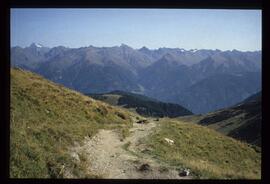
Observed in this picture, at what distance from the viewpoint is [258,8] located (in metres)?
4.65

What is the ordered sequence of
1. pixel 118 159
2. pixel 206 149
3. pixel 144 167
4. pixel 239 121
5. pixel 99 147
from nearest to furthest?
pixel 144 167
pixel 118 159
pixel 99 147
pixel 206 149
pixel 239 121

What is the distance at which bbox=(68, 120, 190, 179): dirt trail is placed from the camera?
35.7ft

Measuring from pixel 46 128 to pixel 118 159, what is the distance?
2953 mm

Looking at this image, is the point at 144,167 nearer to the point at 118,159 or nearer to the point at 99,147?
the point at 118,159

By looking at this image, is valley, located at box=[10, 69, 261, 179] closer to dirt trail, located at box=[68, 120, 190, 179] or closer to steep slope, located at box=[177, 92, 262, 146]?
dirt trail, located at box=[68, 120, 190, 179]

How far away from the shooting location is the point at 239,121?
123625mm

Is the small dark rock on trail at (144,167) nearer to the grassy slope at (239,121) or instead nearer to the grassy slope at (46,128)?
the grassy slope at (46,128)

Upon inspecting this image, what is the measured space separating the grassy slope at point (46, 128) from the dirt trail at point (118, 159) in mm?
557

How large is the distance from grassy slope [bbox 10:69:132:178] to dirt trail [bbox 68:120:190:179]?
1.83 ft

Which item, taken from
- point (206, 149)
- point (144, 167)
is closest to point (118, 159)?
point (144, 167)

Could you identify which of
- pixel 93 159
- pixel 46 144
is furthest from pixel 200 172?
pixel 46 144
